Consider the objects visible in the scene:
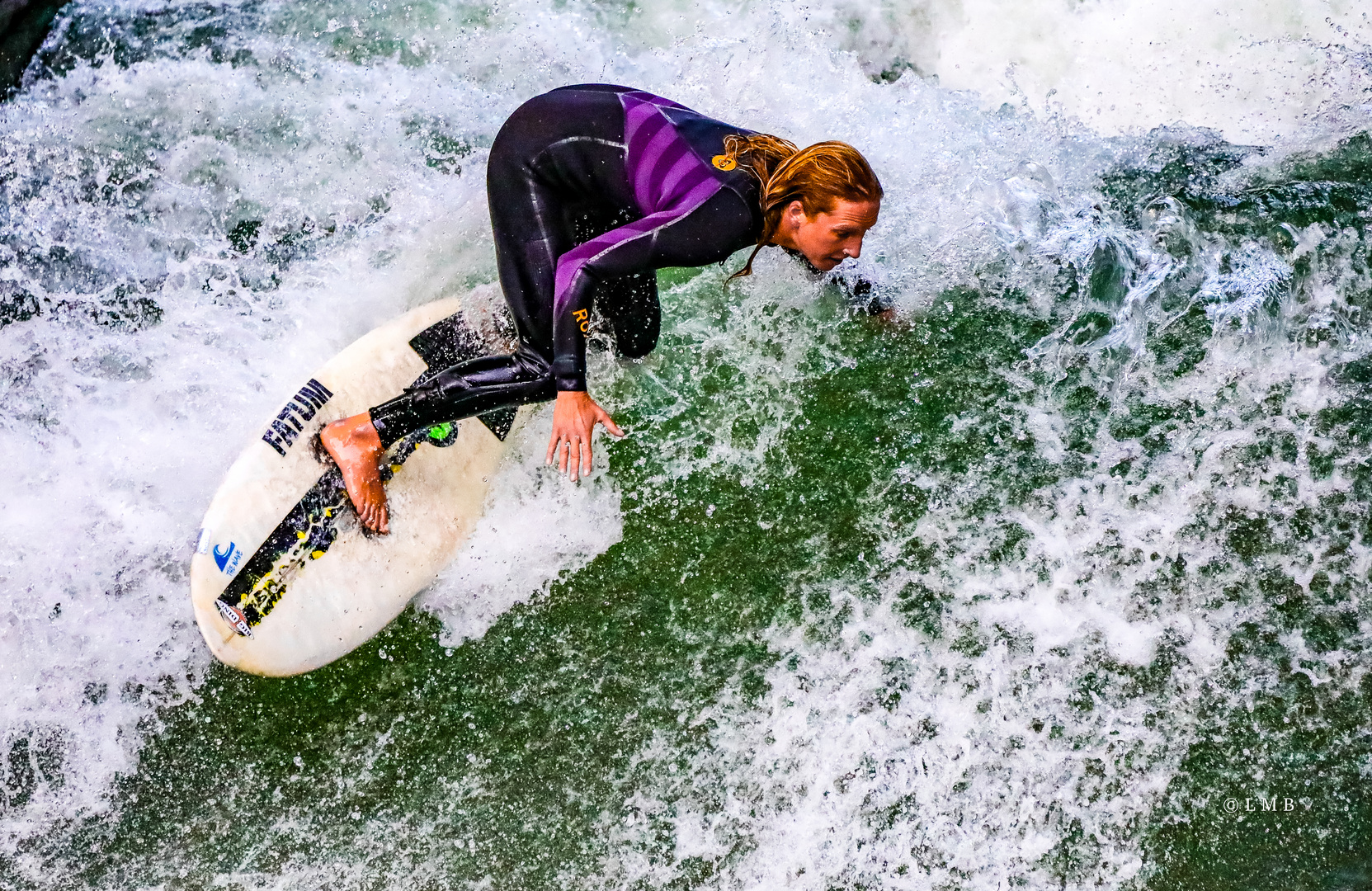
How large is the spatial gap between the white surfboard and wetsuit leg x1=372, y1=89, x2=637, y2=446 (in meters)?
0.36

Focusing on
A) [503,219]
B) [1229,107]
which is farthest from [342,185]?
[1229,107]

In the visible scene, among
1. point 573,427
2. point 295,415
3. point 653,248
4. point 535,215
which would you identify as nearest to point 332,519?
point 295,415

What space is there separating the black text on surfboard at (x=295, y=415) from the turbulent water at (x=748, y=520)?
11.9 inches

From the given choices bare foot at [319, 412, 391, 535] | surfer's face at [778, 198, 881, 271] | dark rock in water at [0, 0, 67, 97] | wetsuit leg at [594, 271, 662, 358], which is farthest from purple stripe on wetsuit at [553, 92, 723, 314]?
dark rock in water at [0, 0, 67, 97]

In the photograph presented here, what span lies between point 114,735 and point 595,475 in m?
1.82

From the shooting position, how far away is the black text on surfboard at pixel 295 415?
3115mm

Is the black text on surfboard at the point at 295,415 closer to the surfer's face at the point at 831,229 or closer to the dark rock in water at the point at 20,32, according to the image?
the surfer's face at the point at 831,229

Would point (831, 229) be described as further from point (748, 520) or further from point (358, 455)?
point (358, 455)

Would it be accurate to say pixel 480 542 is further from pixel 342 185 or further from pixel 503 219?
pixel 342 185

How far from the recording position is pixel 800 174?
2.35m

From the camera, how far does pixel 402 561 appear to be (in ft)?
10.6

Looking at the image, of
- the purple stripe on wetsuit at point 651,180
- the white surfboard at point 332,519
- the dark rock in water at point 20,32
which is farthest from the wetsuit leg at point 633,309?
the dark rock in water at point 20,32

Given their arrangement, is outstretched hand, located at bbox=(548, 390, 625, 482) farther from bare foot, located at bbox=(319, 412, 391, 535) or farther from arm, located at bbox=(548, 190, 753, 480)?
bare foot, located at bbox=(319, 412, 391, 535)

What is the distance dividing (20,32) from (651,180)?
9.94ft
